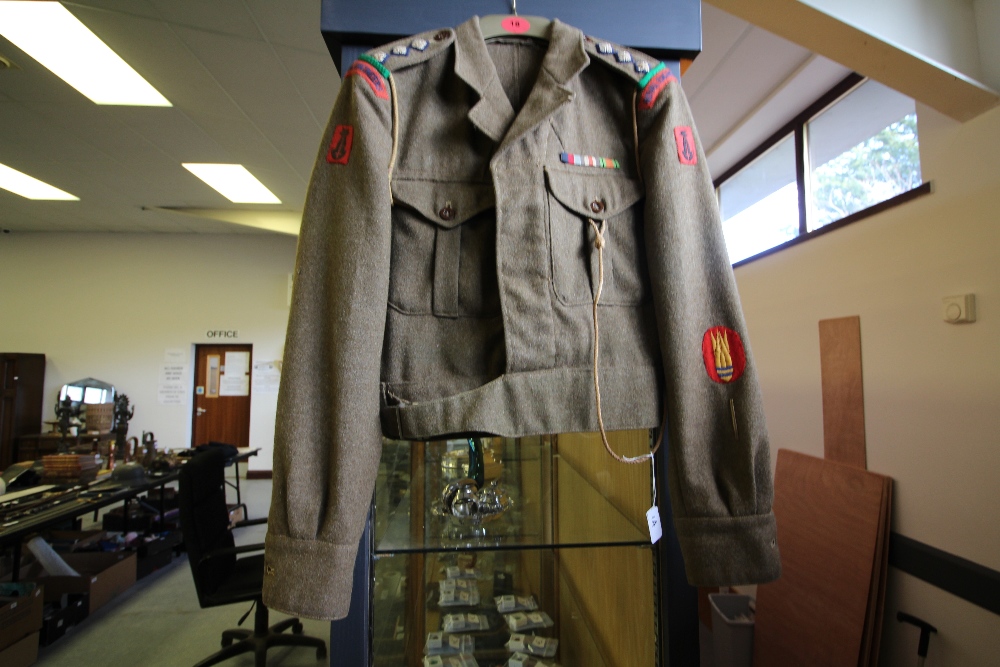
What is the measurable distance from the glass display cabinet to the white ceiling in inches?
85.3

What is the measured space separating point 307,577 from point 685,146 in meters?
0.87

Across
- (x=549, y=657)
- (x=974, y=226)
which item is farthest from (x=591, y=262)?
(x=974, y=226)

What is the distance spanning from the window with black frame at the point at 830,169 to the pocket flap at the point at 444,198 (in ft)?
3.69

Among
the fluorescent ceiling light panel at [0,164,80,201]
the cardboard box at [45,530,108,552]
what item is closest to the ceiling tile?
the cardboard box at [45,530,108,552]

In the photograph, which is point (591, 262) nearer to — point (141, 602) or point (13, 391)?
point (141, 602)

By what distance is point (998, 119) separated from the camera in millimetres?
1537

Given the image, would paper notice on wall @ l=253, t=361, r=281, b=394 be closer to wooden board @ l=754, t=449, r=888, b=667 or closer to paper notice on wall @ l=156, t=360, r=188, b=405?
paper notice on wall @ l=156, t=360, r=188, b=405

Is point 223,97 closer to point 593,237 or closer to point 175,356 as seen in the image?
point 593,237

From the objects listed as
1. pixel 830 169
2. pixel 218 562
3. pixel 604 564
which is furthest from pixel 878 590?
pixel 218 562

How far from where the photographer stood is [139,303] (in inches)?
264

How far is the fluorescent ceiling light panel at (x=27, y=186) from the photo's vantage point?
4805mm

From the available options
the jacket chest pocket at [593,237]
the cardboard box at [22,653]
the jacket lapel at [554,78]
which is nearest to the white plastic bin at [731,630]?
the jacket chest pocket at [593,237]

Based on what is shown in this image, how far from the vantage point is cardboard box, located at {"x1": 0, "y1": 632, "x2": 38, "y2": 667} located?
2.20 metres

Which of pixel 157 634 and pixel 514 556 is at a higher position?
pixel 514 556
